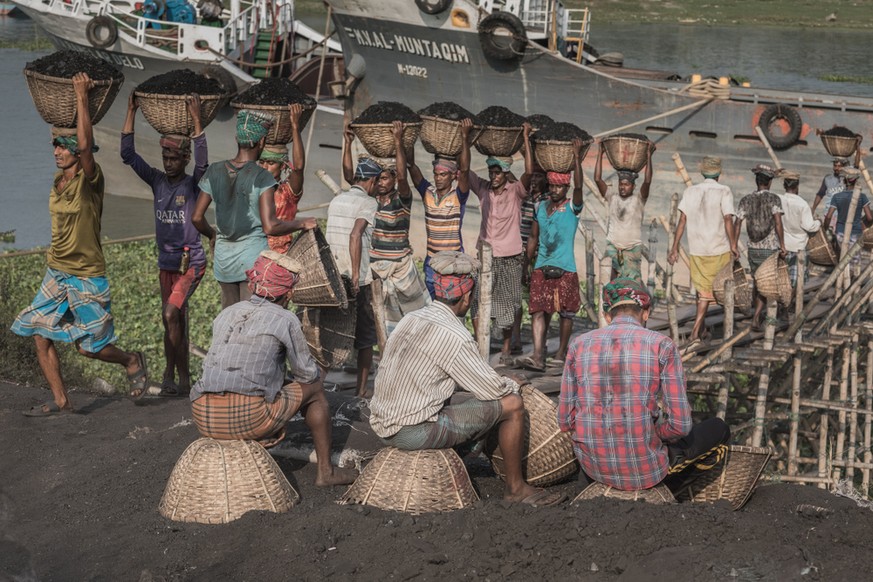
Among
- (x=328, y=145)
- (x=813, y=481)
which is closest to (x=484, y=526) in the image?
(x=813, y=481)

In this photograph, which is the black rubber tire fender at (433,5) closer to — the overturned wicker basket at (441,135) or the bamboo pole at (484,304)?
the overturned wicker basket at (441,135)

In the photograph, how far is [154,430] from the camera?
682 cm

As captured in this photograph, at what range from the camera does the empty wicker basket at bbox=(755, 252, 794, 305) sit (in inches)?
365

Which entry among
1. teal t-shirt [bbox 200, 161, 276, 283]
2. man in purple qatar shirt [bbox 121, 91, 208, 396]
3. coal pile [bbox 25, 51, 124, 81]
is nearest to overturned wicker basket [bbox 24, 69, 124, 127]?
coal pile [bbox 25, 51, 124, 81]

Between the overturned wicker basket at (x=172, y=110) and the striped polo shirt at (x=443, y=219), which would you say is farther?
the striped polo shirt at (x=443, y=219)

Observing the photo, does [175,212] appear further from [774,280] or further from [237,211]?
[774,280]

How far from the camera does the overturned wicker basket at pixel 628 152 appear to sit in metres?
8.59

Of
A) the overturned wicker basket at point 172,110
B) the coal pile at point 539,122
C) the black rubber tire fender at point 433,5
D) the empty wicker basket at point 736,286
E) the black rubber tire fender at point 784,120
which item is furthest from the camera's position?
the black rubber tire fender at point 433,5

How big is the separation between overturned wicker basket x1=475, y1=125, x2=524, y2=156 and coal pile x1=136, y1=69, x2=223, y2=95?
188 centimetres

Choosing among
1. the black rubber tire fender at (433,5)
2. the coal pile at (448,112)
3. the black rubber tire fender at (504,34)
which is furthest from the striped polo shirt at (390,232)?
the black rubber tire fender at (433,5)

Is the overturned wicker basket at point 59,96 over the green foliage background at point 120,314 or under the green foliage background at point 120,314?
over

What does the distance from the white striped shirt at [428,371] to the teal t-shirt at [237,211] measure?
1.77 metres

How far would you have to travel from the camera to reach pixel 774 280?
9305mm

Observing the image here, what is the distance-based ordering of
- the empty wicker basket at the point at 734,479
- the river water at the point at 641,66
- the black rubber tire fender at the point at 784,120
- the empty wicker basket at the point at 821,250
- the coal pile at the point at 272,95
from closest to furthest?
the empty wicker basket at the point at 734,479 < the coal pile at the point at 272,95 < the empty wicker basket at the point at 821,250 < the black rubber tire fender at the point at 784,120 < the river water at the point at 641,66
